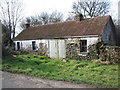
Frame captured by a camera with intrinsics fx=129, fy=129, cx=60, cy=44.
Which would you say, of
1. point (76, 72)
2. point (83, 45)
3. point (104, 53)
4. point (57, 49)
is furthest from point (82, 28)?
point (76, 72)

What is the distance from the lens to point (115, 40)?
1758 centimetres

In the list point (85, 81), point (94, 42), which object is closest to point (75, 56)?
point (94, 42)

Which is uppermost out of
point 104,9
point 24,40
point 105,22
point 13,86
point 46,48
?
point 104,9

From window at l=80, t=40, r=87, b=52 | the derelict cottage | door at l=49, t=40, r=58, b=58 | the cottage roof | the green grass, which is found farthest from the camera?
door at l=49, t=40, r=58, b=58

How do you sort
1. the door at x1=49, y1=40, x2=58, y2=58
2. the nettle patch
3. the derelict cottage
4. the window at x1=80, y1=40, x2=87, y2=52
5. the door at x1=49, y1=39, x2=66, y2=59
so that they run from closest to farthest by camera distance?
the nettle patch < the derelict cottage < the window at x1=80, y1=40, x2=87, y2=52 < the door at x1=49, y1=39, x2=66, y2=59 < the door at x1=49, y1=40, x2=58, y2=58

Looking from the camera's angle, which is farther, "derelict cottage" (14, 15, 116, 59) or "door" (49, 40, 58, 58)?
"door" (49, 40, 58, 58)

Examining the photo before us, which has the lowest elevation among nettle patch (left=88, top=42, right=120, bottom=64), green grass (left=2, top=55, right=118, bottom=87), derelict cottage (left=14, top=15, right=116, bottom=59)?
green grass (left=2, top=55, right=118, bottom=87)

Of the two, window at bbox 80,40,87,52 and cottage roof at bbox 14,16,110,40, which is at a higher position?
cottage roof at bbox 14,16,110,40

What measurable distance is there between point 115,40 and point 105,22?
156 inches

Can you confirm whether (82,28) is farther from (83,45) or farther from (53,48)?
(53,48)

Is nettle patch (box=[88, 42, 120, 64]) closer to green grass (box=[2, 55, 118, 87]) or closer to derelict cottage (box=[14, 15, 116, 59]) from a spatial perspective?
derelict cottage (box=[14, 15, 116, 59])

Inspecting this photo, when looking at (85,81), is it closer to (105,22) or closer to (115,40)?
(105,22)

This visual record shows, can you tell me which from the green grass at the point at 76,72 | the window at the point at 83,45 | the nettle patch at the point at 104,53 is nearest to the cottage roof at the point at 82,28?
the window at the point at 83,45

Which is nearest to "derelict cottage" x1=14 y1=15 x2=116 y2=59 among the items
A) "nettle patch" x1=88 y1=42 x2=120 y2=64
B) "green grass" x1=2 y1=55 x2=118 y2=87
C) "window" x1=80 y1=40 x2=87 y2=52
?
"window" x1=80 y1=40 x2=87 y2=52
